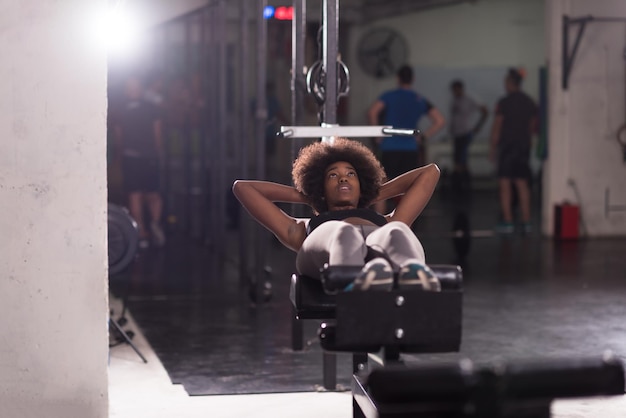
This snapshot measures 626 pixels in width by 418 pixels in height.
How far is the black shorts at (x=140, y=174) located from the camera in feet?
31.9

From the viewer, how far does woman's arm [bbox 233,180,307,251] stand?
386 centimetres

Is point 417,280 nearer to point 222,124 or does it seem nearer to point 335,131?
point 335,131

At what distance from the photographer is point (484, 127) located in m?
17.2

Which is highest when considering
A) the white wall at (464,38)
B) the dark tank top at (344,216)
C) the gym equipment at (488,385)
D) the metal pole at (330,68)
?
the white wall at (464,38)

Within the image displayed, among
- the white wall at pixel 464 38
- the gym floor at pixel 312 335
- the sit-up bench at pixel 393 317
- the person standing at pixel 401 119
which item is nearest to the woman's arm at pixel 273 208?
the sit-up bench at pixel 393 317

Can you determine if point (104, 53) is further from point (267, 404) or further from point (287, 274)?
point (287, 274)

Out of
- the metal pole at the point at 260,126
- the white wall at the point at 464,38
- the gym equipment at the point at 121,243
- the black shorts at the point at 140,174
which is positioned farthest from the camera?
the white wall at the point at 464,38

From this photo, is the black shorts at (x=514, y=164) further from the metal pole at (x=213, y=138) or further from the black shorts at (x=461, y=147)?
the black shorts at (x=461, y=147)

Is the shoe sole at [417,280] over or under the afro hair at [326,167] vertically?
under

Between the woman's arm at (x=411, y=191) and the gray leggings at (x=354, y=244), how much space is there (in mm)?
416

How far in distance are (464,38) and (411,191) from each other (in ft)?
44.5

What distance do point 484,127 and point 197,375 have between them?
12.6 m

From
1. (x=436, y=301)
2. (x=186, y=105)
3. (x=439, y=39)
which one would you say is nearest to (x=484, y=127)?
(x=439, y=39)

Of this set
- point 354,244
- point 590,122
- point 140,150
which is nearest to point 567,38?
point 590,122
